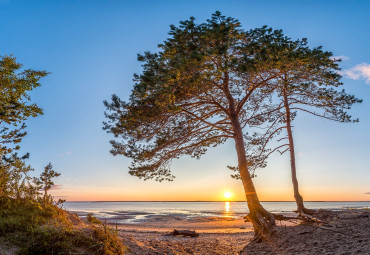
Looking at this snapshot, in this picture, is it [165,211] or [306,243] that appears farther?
[165,211]

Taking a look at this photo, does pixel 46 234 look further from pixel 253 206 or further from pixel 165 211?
pixel 165 211

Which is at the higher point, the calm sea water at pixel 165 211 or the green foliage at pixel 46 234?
the green foliage at pixel 46 234

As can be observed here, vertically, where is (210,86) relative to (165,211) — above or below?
above

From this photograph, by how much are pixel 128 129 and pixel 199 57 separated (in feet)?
15.2

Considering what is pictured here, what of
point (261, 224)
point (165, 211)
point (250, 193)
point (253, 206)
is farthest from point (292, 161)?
point (165, 211)

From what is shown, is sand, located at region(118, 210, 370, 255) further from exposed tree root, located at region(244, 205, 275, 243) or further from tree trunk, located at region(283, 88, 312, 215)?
tree trunk, located at region(283, 88, 312, 215)

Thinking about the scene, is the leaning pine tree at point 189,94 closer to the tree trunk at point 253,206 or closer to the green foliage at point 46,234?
the tree trunk at point 253,206

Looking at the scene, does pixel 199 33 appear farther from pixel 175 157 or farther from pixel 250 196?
pixel 250 196

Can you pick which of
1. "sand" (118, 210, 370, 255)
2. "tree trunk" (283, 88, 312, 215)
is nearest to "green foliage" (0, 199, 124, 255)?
"sand" (118, 210, 370, 255)

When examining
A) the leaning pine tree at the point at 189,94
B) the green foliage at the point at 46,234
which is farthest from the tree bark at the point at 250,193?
the green foliage at the point at 46,234

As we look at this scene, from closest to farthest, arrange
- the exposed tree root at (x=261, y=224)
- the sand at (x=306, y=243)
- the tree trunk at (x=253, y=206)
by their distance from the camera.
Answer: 1. the sand at (x=306, y=243)
2. the exposed tree root at (x=261, y=224)
3. the tree trunk at (x=253, y=206)

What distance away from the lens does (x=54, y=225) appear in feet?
21.3

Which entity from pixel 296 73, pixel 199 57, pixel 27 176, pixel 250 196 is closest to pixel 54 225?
pixel 27 176

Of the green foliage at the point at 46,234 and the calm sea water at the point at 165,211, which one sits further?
the calm sea water at the point at 165,211
